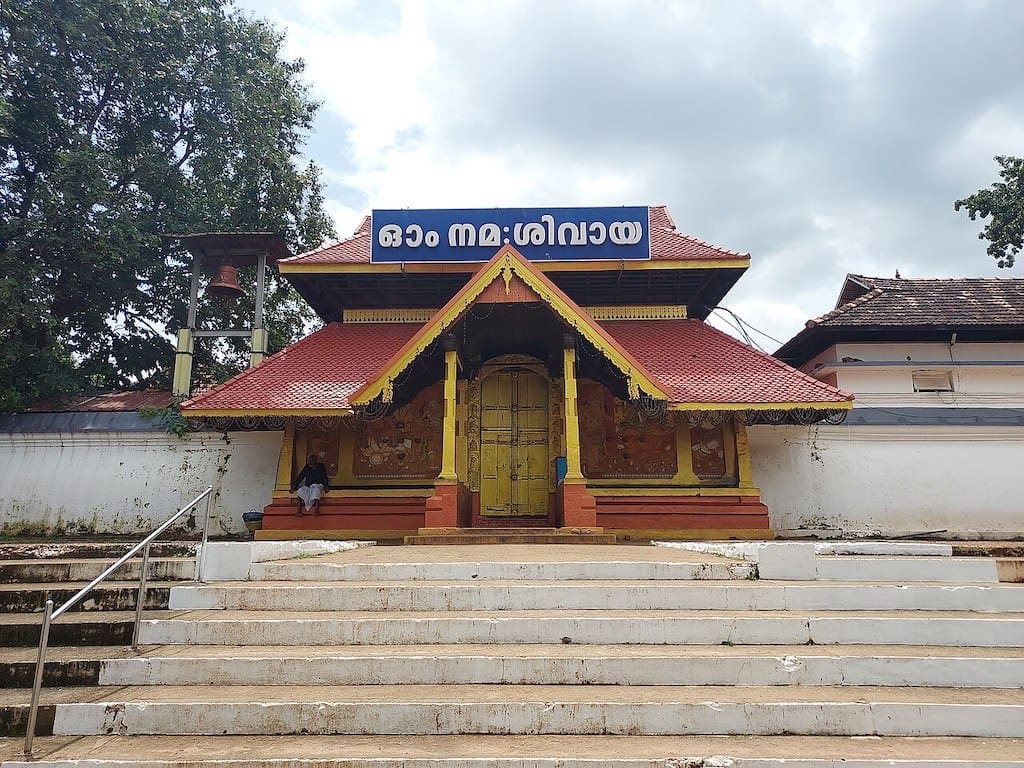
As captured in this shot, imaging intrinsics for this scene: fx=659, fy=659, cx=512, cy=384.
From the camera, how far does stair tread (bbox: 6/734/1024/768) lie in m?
3.37

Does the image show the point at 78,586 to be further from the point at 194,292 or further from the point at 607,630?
the point at 194,292

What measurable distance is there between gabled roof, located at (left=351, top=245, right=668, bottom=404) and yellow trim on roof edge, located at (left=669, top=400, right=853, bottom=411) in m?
0.72

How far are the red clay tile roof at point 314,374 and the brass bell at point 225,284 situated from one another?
187cm

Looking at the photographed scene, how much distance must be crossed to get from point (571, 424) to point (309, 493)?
4.22 m

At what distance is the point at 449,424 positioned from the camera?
9.41 meters

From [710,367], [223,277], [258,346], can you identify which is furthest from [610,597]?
[223,277]

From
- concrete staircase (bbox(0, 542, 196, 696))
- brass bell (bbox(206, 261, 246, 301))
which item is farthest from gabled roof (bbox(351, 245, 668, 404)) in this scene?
brass bell (bbox(206, 261, 246, 301))

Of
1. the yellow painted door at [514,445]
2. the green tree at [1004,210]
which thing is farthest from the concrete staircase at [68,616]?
the green tree at [1004,210]

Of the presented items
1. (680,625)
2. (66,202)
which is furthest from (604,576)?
(66,202)

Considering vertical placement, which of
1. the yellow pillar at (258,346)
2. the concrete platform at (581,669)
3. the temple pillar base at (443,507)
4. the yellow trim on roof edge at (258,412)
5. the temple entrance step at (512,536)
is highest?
the yellow pillar at (258,346)

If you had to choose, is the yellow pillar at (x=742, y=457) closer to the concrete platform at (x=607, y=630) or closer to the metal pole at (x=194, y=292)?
the concrete platform at (x=607, y=630)

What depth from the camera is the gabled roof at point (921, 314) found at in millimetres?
11562

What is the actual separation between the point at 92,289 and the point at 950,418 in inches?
671

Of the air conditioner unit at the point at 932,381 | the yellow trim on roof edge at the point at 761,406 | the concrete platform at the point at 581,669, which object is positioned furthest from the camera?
the air conditioner unit at the point at 932,381
